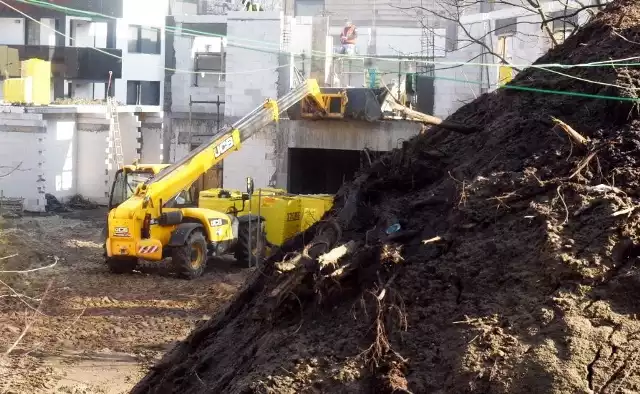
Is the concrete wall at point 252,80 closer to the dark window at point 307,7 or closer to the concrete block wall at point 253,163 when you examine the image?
the concrete block wall at point 253,163

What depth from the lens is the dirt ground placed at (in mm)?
12539

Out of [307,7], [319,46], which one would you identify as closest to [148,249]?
[319,46]

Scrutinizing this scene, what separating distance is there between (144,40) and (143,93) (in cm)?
244

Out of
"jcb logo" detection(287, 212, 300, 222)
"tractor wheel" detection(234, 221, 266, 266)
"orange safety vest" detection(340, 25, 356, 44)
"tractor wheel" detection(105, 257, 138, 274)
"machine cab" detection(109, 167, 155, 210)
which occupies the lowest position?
"tractor wheel" detection(105, 257, 138, 274)

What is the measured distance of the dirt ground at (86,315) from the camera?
1254 cm

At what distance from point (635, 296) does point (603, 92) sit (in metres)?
2.01

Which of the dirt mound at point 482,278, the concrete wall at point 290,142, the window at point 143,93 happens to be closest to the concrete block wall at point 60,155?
the window at point 143,93

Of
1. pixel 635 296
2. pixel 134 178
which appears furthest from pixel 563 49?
pixel 134 178

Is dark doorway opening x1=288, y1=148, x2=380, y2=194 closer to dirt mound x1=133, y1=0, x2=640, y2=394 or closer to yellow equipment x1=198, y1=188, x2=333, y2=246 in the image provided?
yellow equipment x1=198, y1=188, x2=333, y2=246

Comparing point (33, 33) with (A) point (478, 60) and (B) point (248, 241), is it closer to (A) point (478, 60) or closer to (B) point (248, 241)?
(A) point (478, 60)

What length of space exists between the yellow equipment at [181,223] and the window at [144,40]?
22.2 metres

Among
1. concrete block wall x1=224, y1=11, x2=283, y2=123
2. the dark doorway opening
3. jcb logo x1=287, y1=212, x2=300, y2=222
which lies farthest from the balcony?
jcb logo x1=287, y1=212, x2=300, y2=222

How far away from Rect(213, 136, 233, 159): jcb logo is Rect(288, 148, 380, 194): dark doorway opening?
8.42 metres

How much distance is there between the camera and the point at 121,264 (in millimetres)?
19875
